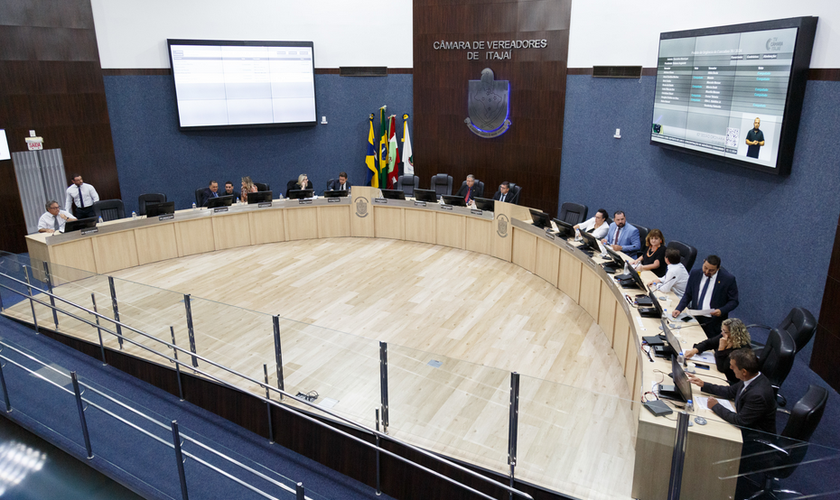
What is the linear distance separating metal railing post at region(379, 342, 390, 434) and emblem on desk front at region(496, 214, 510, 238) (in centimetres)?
526

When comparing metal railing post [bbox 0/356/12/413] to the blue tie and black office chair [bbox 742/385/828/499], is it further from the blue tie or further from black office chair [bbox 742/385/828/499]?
the blue tie

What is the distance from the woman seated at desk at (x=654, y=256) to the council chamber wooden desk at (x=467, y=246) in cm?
21

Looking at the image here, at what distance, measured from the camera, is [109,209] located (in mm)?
9609

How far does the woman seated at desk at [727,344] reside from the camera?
4359 millimetres

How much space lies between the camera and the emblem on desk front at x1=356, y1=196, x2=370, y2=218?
1082 centimetres

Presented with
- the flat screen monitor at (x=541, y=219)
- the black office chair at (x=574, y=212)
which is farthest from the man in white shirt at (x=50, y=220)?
the black office chair at (x=574, y=212)

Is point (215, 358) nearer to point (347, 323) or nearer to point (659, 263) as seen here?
point (347, 323)

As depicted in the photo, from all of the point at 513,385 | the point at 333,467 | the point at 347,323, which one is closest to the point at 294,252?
the point at 347,323

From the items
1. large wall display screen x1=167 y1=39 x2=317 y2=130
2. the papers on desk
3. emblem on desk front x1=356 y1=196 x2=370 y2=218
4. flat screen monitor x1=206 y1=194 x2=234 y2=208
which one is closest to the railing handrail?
the papers on desk

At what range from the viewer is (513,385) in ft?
13.5

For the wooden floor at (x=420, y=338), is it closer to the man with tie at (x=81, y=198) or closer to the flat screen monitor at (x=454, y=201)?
the flat screen monitor at (x=454, y=201)

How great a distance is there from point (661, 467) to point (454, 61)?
9.26 meters

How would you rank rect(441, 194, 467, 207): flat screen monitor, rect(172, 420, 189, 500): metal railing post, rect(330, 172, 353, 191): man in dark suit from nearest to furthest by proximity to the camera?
1. rect(172, 420, 189, 500): metal railing post
2. rect(441, 194, 467, 207): flat screen monitor
3. rect(330, 172, 353, 191): man in dark suit

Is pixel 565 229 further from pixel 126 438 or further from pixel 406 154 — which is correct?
pixel 126 438
